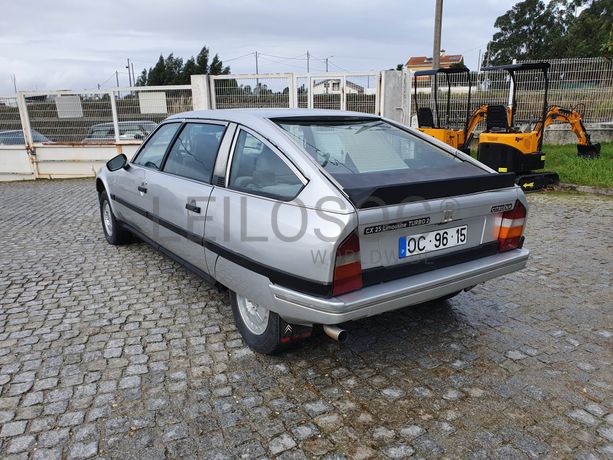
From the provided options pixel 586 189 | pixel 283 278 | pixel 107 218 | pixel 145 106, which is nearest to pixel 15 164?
pixel 145 106

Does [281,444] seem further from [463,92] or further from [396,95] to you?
[463,92]

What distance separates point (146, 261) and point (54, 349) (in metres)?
1.92

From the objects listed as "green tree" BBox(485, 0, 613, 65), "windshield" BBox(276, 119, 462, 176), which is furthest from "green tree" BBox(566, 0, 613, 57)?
"windshield" BBox(276, 119, 462, 176)

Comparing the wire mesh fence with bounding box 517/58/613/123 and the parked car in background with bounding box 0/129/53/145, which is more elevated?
the wire mesh fence with bounding box 517/58/613/123

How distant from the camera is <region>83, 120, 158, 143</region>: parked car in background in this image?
39.0 ft

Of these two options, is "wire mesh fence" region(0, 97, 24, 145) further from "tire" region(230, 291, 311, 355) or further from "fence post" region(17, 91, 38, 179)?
"tire" region(230, 291, 311, 355)

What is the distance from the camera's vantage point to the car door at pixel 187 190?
10.9 feet

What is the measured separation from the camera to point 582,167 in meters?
9.52

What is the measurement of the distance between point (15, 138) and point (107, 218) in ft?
29.1

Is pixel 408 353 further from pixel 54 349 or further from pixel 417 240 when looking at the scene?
pixel 54 349

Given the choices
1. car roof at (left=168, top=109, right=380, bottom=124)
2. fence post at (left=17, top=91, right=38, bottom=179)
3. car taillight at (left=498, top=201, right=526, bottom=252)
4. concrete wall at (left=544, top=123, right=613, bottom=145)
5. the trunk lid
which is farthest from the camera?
concrete wall at (left=544, top=123, right=613, bottom=145)

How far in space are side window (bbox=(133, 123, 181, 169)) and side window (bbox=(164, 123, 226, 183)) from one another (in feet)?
0.67

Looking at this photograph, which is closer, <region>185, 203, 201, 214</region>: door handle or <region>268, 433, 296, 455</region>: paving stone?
<region>268, 433, 296, 455</region>: paving stone

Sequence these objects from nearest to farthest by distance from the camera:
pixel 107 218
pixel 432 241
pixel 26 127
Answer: pixel 432 241 → pixel 107 218 → pixel 26 127
